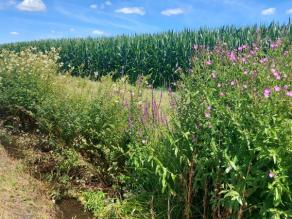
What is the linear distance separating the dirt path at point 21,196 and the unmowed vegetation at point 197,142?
460 millimetres

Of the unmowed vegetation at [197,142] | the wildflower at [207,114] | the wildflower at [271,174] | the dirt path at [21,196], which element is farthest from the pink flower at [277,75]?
the dirt path at [21,196]

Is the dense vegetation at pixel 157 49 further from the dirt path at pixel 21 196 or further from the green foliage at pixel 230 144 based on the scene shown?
the green foliage at pixel 230 144

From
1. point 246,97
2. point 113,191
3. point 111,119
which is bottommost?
point 113,191

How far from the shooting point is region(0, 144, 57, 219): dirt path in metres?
5.70

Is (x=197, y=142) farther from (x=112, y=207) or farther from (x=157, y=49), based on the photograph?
(x=157, y=49)

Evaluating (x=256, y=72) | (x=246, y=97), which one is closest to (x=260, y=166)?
(x=246, y=97)

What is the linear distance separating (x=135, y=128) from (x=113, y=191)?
36.6 inches

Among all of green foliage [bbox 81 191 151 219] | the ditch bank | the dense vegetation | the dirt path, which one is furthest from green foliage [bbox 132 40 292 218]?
the dense vegetation

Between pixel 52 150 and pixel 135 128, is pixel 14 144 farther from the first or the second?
pixel 135 128

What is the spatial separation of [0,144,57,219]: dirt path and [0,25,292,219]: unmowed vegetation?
460 millimetres

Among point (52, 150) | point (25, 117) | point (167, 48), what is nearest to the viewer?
point (52, 150)

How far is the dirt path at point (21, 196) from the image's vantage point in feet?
18.7

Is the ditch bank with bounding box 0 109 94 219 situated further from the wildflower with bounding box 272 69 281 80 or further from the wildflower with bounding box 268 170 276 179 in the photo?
the wildflower with bounding box 272 69 281 80

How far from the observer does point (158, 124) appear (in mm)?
6102
